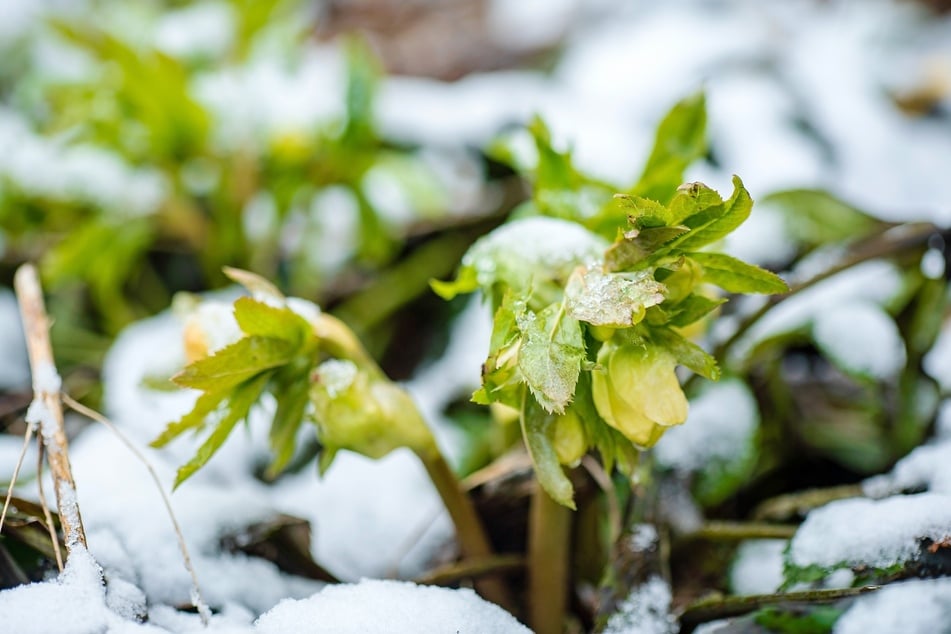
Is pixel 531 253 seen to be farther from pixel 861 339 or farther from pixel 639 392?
pixel 861 339

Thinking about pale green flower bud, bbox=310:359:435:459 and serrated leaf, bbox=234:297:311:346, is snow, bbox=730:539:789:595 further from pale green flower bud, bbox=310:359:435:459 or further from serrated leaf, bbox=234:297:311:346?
serrated leaf, bbox=234:297:311:346

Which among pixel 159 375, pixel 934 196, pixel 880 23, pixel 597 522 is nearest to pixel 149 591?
pixel 159 375

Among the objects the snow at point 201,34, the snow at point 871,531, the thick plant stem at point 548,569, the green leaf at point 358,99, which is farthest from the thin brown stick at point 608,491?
the snow at point 201,34

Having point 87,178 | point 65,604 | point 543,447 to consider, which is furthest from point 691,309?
point 87,178

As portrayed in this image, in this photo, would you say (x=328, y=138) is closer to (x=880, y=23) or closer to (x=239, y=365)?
(x=239, y=365)

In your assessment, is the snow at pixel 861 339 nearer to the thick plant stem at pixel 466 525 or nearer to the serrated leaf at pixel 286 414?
the thick plant stem at pixel 466 525
